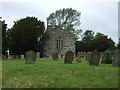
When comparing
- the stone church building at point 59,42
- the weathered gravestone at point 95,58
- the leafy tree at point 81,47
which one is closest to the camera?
the weathered gravestone at point 95,58

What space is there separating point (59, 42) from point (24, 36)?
14709 millimetres

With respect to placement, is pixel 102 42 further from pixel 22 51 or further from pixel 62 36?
pixel 22 51

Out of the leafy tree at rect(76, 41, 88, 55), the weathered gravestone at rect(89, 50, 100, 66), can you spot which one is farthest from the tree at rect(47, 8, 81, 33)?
the weathered gravestone at rect(89, 50, 100, 66)

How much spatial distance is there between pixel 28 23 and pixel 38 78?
35356mm

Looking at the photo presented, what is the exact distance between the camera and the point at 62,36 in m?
56.3

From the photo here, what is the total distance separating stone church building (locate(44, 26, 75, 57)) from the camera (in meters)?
54.6

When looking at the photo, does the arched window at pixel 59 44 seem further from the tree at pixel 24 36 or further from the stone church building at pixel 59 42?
the tree at pixel 24 36

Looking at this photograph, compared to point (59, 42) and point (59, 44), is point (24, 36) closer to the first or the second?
point (59, 44)

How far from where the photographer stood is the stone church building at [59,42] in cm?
5459

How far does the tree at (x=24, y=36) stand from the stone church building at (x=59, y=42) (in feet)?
28.8

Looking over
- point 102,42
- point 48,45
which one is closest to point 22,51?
point 48,45

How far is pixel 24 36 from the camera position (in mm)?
42562

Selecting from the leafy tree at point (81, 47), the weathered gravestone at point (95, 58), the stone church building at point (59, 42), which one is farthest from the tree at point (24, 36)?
the weathered gravestone at point (95, 58)

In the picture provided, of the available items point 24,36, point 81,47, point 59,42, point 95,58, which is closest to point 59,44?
point 59,42
